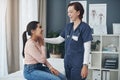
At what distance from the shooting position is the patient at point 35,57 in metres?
2.40

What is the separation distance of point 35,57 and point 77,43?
17.3 inches

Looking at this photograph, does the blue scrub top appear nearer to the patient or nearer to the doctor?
the doctor

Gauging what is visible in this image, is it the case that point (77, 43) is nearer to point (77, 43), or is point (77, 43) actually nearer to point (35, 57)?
point (77, 43)

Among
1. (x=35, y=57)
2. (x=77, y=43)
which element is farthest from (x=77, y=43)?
(x=35, y=57)

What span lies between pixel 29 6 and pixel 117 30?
1.75m

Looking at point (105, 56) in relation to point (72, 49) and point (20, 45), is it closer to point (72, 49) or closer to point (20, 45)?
point (20, 45)

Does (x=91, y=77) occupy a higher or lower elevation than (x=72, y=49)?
lower

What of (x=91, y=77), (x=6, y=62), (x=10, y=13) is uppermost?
(x=10, y=13)

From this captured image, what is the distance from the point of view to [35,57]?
2.39 m

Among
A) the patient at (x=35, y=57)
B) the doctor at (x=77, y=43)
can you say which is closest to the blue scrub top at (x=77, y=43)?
the doctor at (x=77, y=43)

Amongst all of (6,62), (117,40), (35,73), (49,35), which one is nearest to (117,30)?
(117,40)

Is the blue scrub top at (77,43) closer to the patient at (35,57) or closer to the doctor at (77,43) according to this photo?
the doctor at (77,43)

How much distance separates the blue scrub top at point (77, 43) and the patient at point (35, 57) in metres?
0.25

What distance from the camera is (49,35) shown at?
4957mm
